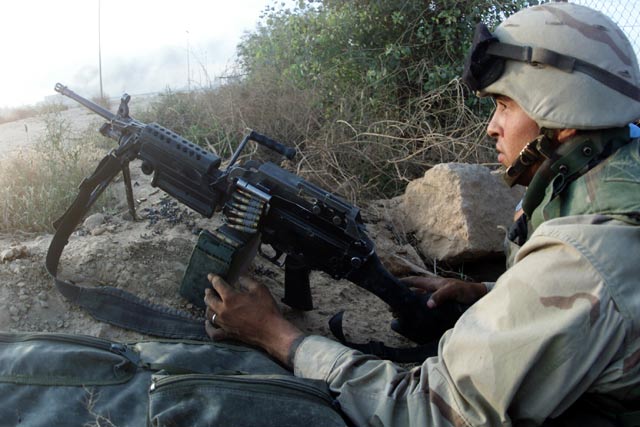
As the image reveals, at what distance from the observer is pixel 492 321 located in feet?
5.61

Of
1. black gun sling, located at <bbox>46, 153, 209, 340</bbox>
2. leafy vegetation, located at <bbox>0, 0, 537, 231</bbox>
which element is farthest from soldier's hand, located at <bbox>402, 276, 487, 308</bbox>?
leafy vegetation, located at <bbox>0, 0, 537, 231</bbox>

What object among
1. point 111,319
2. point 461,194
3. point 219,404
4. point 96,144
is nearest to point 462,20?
point 461,194

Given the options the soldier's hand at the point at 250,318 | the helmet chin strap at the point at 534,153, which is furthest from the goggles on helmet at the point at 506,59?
the soldier's hand at the point at 250,318

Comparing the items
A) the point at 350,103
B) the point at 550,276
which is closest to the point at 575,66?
the point at 550,276

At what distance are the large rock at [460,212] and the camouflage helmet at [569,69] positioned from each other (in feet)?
7.10

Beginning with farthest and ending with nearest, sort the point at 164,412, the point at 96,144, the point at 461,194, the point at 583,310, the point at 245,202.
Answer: the point at 96,144 < the point at 461,194 < the point at 245,202 < the point at 164,412 < the point at 583,310

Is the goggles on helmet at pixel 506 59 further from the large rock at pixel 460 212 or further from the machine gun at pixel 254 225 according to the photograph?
the large rock at pixel 460 212

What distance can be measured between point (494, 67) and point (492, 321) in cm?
93

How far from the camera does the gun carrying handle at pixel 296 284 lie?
2945 mm

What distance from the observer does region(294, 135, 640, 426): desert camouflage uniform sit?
1.58 m

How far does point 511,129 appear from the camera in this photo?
6.87 feet

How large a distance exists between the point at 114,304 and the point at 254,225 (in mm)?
794

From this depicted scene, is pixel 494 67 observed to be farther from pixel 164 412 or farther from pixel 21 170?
pixel 21 170

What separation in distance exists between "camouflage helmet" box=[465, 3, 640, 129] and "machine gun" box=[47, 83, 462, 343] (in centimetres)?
94
